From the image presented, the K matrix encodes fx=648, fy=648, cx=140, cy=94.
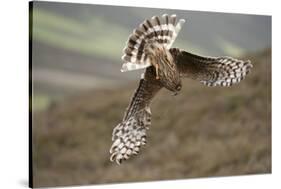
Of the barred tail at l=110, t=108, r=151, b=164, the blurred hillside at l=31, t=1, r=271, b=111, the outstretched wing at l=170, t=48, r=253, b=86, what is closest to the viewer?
the blurred hillside at l=31, t=1, r=271, b=111

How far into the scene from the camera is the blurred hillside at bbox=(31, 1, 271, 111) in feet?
15.8

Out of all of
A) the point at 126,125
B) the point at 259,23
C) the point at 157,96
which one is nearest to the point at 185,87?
the point at 157,96

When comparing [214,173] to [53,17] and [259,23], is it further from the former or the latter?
[53,17]

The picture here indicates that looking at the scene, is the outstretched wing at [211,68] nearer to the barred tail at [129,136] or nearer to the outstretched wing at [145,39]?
the outstretched wing at [145,39]

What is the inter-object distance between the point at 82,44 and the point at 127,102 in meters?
0.58

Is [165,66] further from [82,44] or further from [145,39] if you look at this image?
[82,44]

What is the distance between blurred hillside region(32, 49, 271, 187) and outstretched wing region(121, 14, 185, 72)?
17 cm

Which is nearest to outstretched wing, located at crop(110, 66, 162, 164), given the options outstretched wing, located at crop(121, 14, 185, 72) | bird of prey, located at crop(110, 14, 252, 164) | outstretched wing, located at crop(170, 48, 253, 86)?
bird of prey, located at crop(110, 14, 252, 164)

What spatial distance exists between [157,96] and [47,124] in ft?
3.07

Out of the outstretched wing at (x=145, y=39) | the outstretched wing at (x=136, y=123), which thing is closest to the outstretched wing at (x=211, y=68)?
the outstretched wing at (x=145, y=39)

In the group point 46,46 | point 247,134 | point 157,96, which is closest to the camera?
point 46,46

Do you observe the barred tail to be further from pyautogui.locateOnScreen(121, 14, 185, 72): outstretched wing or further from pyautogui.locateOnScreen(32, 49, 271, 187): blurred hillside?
pyautogui.locateOnScreen(121, 14, 185, 72): outstretched wing

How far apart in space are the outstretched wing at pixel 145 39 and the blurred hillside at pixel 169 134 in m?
0.17

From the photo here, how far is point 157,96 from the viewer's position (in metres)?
5.22
